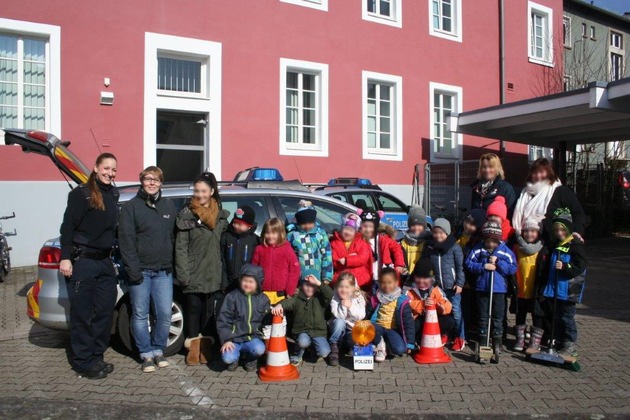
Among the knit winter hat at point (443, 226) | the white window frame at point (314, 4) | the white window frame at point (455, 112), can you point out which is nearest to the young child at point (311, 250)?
the knit winter hat at point (443, 226)

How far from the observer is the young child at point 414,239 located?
6504 mm

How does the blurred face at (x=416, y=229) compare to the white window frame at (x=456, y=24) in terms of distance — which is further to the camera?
the white window frame at (x=456, y=24)

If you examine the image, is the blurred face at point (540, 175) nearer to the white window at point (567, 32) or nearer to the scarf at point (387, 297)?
Result: the scarf at point (387, 297)

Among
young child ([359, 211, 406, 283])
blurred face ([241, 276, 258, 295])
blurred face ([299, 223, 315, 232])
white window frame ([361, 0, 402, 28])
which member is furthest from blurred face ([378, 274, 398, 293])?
white window frame ([361, 0, 402, 28])

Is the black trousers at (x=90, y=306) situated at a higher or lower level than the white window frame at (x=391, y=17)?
lower

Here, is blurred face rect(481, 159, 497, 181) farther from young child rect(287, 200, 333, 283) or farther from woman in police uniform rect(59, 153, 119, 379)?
woman in police uniform rect(59, 153, 119, 379)

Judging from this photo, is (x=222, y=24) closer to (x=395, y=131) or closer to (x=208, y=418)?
(x=395, y=131)

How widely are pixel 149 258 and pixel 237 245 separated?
2.76ft

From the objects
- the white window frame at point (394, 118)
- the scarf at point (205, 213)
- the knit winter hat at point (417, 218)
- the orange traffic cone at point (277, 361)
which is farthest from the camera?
the white window frame at point (394, 118)

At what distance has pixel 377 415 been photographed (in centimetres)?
457

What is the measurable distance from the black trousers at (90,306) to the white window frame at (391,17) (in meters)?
12.0

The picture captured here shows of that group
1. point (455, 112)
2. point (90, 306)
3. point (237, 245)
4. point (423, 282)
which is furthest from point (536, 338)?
point (455, 112)

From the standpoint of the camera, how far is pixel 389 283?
235 inches

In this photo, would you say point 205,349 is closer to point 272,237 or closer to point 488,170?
point 272,237
